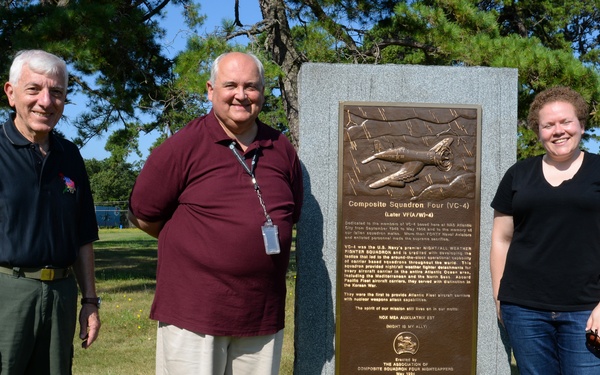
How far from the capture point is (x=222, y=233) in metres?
3.02

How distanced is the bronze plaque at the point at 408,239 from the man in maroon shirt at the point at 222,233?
0.91 metres

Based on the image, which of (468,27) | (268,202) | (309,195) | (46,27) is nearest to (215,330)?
(268,202)

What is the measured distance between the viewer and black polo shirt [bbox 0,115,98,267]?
9.14ft

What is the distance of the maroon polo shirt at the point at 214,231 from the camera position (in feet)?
9.91

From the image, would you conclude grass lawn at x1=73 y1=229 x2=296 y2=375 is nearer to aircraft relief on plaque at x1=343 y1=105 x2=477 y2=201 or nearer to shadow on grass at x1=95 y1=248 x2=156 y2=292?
Answer: shadow on grass at x1=95 y1=248 x2=156 y2=292

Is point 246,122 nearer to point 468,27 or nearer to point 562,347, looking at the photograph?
point 562,347

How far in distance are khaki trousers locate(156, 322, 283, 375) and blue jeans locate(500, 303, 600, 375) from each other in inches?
45.5

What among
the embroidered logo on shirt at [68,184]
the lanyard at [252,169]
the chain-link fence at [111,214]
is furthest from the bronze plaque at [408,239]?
the chain-link fence at [111,214]

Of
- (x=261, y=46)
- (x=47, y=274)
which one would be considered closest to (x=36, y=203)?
(x=47, y=274)

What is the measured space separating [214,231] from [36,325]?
2.72 feet

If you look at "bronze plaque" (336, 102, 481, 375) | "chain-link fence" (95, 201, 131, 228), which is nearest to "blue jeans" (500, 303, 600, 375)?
"bronze plaque" (336, 102, 481, 375)

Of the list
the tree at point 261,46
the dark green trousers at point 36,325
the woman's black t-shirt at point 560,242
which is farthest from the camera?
the tree at point 261,46

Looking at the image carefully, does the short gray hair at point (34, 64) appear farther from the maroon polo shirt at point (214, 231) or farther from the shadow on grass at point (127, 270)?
the shadow on grass at point (127, 270)

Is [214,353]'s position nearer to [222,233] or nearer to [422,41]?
[222,233]
